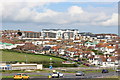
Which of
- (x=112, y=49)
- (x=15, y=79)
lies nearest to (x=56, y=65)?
(x=15, y=79)

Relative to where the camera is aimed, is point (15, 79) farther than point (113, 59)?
No

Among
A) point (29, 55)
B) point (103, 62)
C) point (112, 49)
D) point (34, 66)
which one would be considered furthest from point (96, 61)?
point (112, 49)

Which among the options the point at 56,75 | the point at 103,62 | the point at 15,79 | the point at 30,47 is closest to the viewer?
the point at 15,79

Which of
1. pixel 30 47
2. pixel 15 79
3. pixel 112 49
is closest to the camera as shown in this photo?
pixel 15 79

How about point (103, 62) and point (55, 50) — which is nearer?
point (103, 62)

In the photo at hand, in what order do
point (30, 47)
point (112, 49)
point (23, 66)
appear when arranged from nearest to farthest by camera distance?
point (23, 66) → point (30, 47) → point (112, 49)

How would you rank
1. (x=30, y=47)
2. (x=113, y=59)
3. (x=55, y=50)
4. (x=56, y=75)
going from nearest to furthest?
(x=56, y=75)
(x=113, y=59)
(x=30, y=47)
(x=55, y=50)

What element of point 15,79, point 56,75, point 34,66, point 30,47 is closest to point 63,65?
point 34,66

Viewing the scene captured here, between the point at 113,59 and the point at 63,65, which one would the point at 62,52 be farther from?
the point at 63,65

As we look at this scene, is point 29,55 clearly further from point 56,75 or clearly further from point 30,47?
point 56,75
